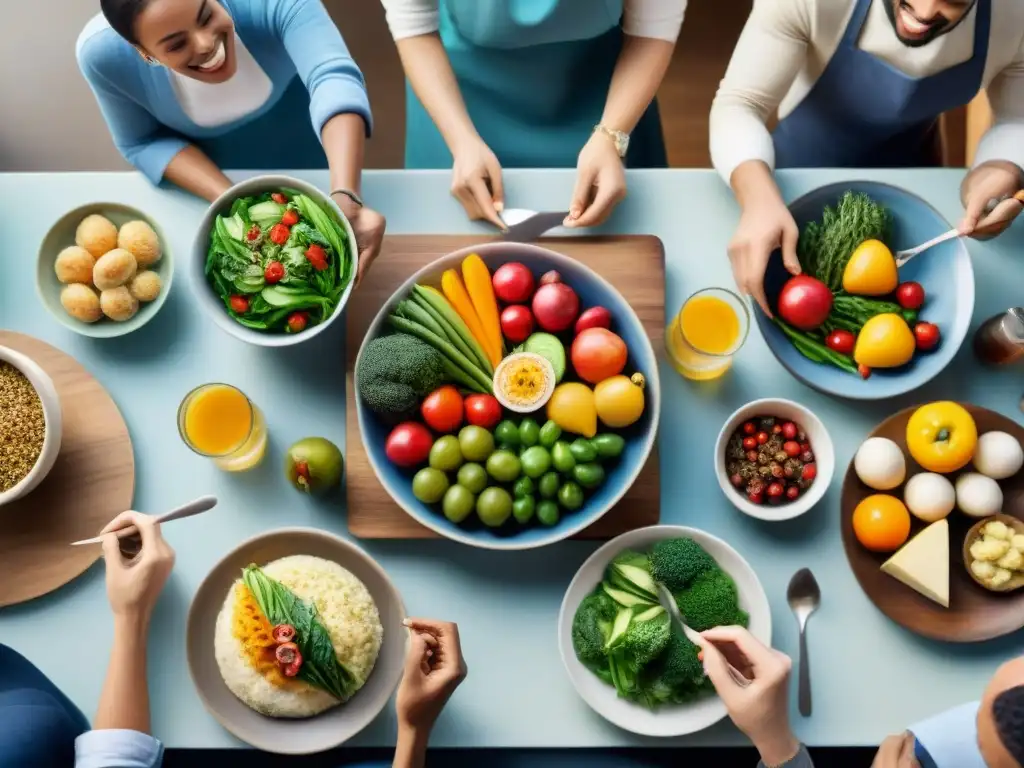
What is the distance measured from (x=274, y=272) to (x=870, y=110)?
1.19m

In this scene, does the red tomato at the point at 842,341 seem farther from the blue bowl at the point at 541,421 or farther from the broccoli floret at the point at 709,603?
the broccoli floret at the point at 709,603

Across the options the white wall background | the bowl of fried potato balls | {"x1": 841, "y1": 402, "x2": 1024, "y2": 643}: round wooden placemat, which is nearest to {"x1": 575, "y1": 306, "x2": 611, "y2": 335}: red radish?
{"x1": 841, "y1": 402, "x2": 1024, "y2": 643}: round wooden placemat

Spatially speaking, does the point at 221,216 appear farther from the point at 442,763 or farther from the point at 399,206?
the point at 442,763

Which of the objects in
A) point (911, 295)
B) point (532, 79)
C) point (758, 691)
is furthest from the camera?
point (532, 79)

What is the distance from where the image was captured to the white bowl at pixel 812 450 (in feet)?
4.17

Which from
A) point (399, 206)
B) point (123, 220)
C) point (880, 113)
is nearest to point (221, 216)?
point (123, 220)

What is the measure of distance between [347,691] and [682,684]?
52 cm

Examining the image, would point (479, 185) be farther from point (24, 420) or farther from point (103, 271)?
point (24, 420)

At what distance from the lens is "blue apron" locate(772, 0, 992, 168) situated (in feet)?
4.69

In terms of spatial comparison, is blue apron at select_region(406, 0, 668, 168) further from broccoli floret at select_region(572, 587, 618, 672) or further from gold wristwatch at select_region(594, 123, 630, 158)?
broccoli floret at select_region(572, 587, 618, 672)

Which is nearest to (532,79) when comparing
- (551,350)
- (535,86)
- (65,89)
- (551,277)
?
(535,86)

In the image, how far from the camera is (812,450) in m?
1.30

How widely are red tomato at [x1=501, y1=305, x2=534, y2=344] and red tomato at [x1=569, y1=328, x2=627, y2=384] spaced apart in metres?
0.09

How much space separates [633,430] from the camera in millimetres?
1299
